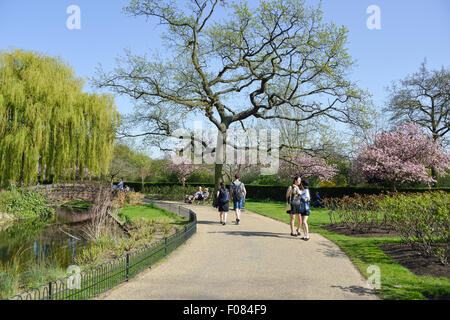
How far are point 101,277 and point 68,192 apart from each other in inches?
925

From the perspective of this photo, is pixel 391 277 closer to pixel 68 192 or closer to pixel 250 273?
pixel 250 273

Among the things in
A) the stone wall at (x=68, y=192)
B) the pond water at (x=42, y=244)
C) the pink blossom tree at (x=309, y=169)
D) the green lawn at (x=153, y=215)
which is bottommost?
the pond water at (x=42, y=244)

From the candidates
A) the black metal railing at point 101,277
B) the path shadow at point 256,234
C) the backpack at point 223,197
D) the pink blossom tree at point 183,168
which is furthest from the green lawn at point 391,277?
the pink blossom tree at point 183,168

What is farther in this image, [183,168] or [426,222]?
[183,168]

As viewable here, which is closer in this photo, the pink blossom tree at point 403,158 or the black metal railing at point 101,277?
the black metal railing at point 101,277

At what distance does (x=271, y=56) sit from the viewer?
20.8 meters

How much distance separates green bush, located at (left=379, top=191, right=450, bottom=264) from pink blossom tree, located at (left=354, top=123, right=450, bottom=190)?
14.8m

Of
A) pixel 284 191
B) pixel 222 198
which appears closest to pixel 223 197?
pixel 222 198

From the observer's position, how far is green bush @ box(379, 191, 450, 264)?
7532 millimetres

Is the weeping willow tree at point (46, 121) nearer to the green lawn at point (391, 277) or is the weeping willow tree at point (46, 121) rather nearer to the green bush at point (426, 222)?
the green lawn at point (391, 277)

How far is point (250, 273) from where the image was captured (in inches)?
257

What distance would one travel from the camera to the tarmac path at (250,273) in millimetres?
5402

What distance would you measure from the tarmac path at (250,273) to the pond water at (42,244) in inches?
149

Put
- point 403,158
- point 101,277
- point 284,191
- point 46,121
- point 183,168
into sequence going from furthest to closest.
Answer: point 183,168 < point 284,191 < point 403,158 < point 46,121 < point 101,277
